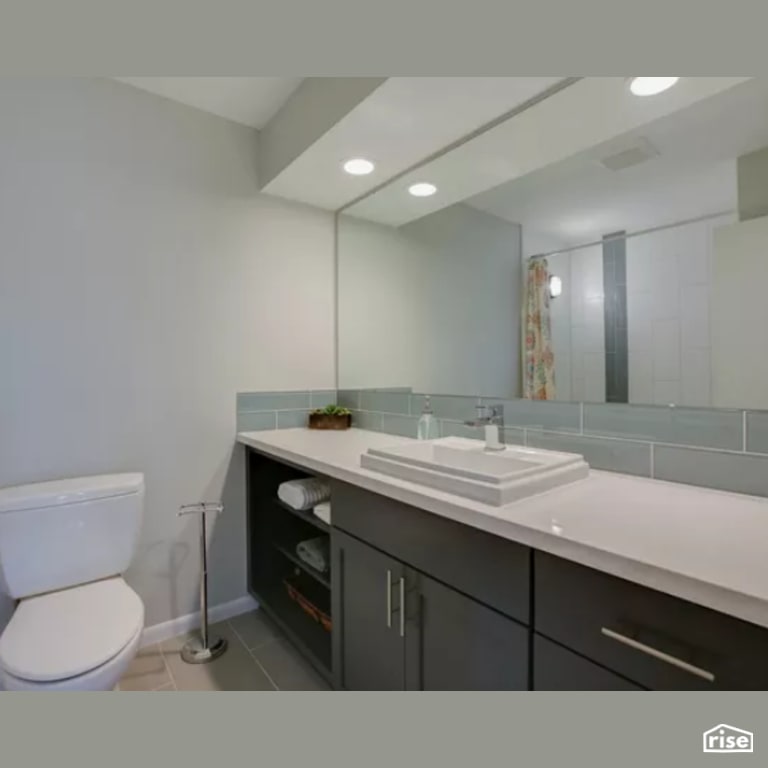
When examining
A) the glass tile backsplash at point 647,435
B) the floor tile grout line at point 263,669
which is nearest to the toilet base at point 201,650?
the floor tile grout line at point 263,669

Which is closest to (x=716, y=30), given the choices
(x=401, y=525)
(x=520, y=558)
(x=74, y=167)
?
(x=520, y=558)

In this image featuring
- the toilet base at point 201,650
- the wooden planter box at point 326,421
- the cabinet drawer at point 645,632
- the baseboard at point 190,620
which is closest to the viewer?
the cabinet drawer at point 645,632

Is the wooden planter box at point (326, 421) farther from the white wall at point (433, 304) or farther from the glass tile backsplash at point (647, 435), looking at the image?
the glass tile backsplash at point (647, 435)

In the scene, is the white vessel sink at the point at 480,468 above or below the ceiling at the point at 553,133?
below

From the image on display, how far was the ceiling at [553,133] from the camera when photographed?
1.26m

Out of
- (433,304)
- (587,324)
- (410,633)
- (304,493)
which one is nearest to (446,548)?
(410,633)

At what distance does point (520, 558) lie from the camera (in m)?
0.89

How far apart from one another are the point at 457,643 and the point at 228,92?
7.21 feet

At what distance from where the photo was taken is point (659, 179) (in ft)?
4.53

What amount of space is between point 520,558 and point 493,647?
0.23 metres

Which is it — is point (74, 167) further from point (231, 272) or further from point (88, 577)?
point (88, 577)

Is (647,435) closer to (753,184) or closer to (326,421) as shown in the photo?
(753,184)

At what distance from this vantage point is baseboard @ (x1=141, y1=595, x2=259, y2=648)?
6.22 feet

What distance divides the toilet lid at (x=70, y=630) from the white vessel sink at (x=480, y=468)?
86 cm
